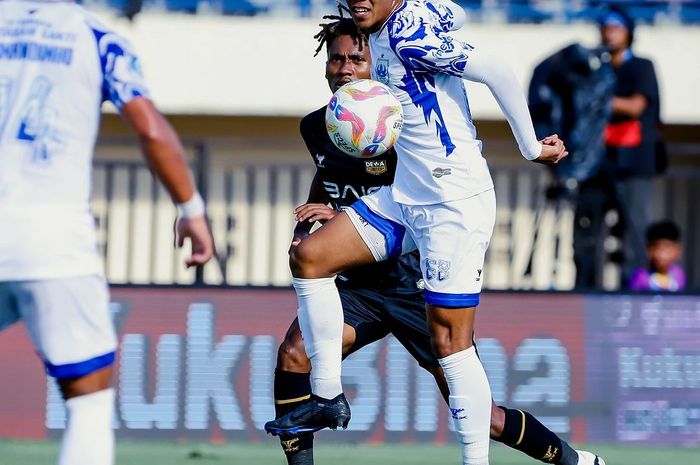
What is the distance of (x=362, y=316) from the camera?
21.2 ft

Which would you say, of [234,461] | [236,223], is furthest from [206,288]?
[236,223]

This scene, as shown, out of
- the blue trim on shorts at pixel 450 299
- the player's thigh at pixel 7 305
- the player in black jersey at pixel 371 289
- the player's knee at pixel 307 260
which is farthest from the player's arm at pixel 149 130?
the player in black jersey at pixel 371 289

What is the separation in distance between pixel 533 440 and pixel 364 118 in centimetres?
170

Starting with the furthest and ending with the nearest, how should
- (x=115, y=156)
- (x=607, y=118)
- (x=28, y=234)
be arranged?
1. (x=115, y=156)
2. (x=607, y=118)
3. (x=28, y=234)

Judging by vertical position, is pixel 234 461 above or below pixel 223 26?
below

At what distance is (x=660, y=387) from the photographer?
29.6 feet

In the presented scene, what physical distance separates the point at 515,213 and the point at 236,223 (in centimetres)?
230

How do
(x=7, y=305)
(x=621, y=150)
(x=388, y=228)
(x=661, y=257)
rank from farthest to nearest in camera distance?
(x=621, y=150) → (x=661, y=257) → (x=388, y=228) → (x=7, y=305)

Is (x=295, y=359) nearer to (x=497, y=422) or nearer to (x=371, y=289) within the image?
(x=371, y=289)

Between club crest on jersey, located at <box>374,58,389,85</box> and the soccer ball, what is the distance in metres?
0.02

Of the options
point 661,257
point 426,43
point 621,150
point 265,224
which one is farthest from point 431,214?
point 265,224

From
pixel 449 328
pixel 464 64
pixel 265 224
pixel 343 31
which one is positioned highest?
pixel 343 31

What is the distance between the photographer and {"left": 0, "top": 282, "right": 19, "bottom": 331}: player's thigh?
448 centimetres

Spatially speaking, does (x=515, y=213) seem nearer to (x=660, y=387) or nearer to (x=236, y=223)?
(x=236, y=223)
